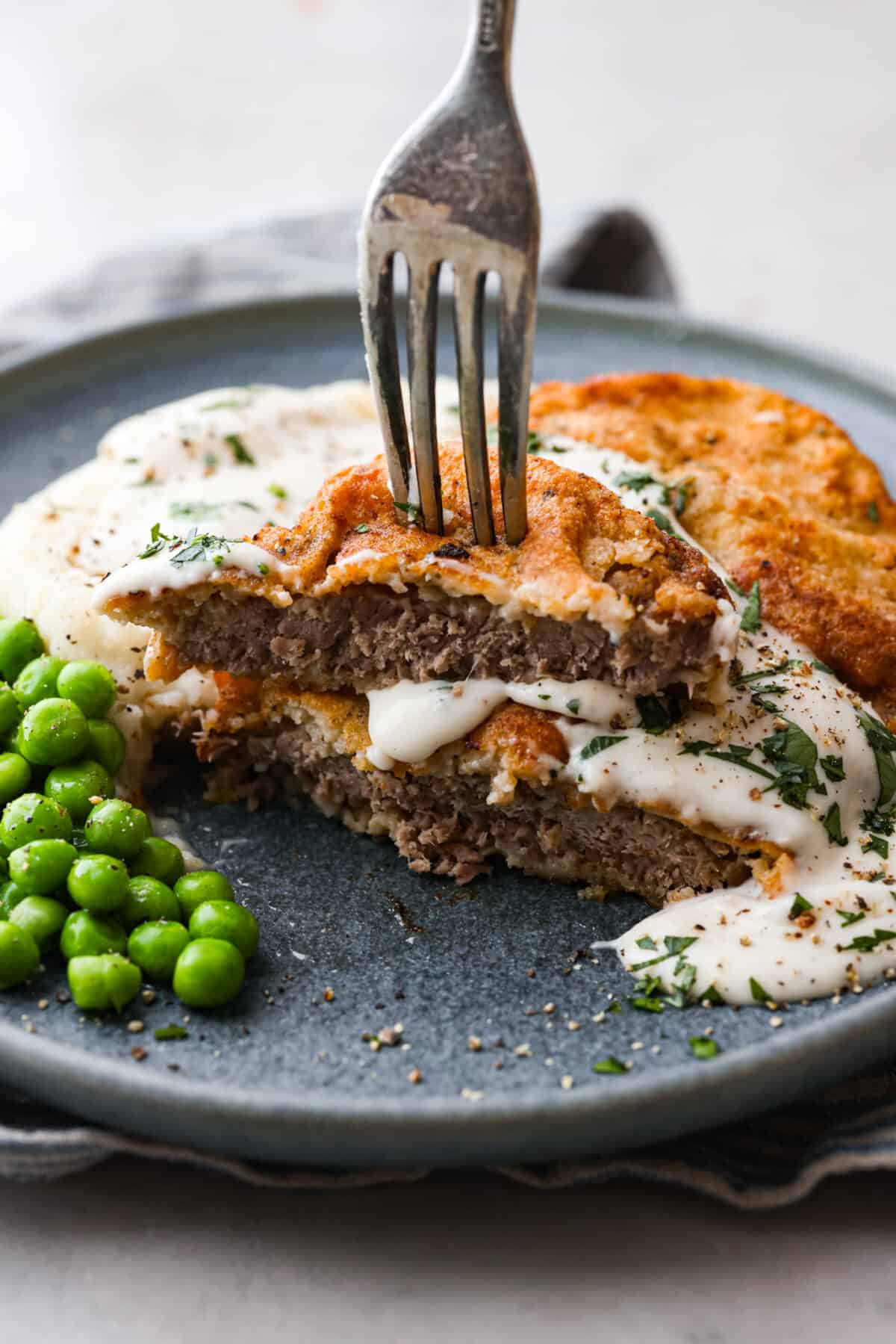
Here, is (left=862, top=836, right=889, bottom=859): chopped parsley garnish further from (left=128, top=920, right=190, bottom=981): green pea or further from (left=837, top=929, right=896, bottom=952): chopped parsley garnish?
(left=128, top=920, right=190, bottom=981): green pea

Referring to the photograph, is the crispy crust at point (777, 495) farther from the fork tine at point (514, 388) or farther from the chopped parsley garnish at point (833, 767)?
the fork tine at point (514, 388)

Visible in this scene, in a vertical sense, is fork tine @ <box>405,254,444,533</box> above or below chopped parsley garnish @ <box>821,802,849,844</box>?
above

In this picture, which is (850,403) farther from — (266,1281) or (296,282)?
(266,1281)

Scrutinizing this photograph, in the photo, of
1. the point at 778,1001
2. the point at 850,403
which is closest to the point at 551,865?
the point at 778,1001

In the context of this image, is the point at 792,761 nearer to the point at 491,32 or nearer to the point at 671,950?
the point at 671,950

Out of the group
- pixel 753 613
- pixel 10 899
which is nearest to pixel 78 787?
pixel 10 899

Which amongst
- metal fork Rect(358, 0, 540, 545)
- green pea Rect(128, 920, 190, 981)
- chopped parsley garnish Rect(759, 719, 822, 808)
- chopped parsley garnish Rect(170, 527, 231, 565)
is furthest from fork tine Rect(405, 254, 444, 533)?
green pea Rect(128, 920, 190, 981)

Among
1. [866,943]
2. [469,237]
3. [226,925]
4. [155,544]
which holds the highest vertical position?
[469,237]
